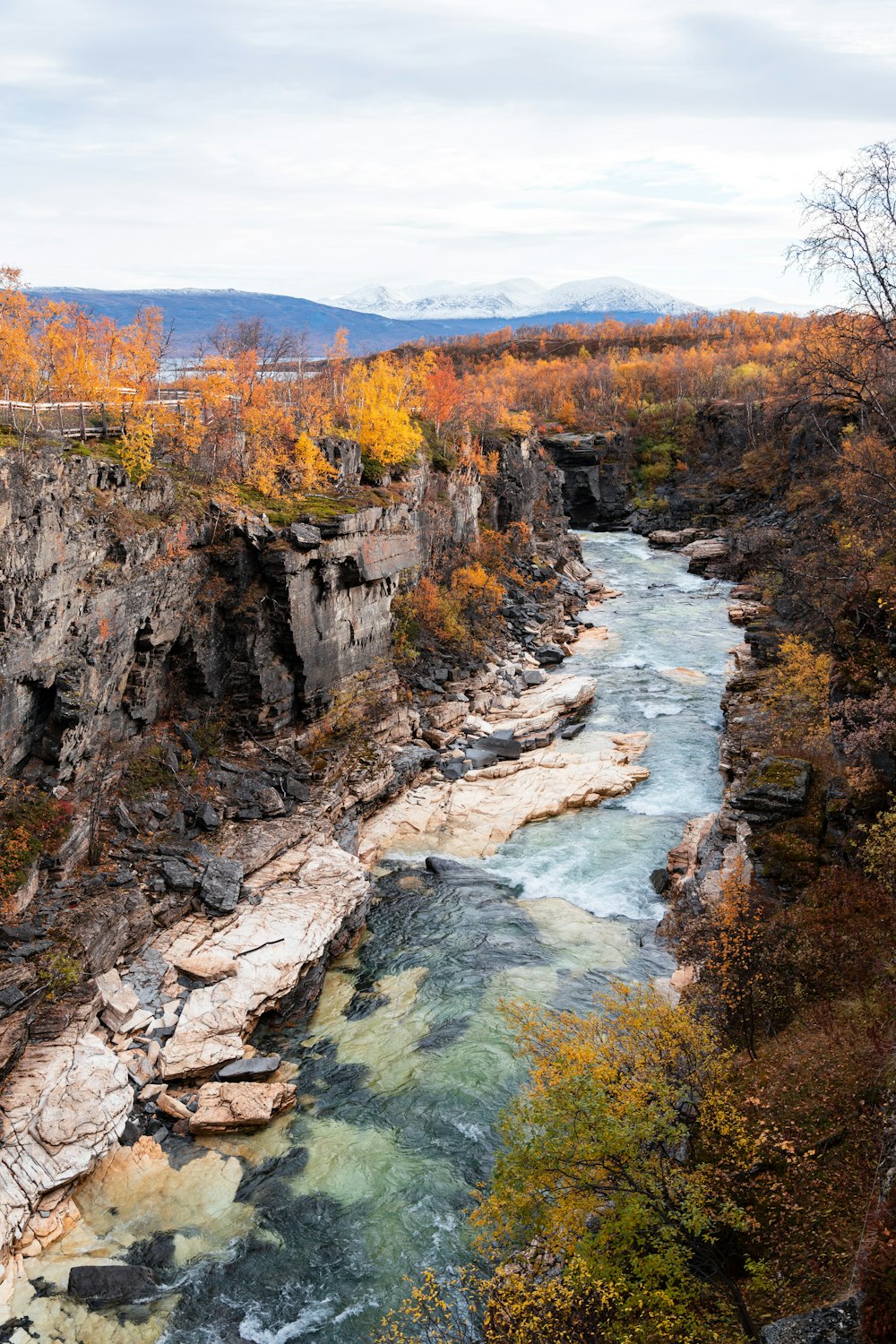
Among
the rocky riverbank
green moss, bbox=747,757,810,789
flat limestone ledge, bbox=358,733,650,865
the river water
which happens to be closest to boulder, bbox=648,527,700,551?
the rocky riverbank

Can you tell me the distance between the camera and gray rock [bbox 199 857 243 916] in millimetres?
24766

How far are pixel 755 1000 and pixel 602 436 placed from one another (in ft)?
295

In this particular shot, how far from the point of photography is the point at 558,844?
31297 millimetres

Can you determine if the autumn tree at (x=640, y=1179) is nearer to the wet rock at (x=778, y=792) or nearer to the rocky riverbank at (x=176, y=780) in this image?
the rocky riverbank at (x=176, y=780)

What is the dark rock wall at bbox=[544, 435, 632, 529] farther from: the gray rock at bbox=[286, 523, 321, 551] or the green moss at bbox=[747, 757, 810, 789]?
the green moss at bbox=[747, 757, 810, 789]

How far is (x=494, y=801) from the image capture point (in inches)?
1336

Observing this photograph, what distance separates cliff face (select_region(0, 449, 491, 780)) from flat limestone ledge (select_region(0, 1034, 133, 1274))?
8383mm

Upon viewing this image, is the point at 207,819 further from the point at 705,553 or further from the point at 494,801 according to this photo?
the point at 705,553

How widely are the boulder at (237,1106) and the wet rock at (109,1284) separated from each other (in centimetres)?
344

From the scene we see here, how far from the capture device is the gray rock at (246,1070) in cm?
2011

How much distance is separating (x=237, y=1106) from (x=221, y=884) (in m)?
7.42

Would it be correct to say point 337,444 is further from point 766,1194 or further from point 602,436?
point 602,436

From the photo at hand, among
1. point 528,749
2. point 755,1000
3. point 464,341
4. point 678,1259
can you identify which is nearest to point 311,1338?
point 678,1259

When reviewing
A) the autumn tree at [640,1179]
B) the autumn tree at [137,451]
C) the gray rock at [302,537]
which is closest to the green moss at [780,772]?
the autumn tree at [640,1179]
